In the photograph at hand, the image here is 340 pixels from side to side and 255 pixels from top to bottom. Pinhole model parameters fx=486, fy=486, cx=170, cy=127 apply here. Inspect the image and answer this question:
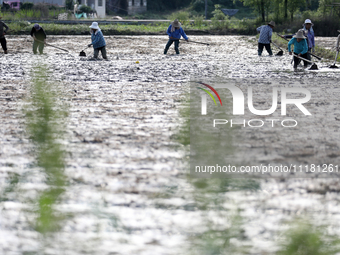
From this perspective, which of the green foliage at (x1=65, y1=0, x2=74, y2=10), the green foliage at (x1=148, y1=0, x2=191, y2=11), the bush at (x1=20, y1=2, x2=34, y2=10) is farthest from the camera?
the green foliage at (x1=148, y1=0, x2=191, y2=11)

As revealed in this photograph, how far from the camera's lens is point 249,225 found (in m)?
2.82

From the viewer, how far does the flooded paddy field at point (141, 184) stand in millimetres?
2395

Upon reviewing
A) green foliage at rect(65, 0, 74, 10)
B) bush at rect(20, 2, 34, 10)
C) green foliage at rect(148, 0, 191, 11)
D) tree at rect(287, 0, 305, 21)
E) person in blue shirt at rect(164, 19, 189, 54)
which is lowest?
person in blue shirt at rect(164, 19, 189, 54)

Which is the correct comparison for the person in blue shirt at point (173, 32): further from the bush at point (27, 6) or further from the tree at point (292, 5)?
the bush at point (27, 6)

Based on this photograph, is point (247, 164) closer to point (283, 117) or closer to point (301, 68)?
point (283, 117)

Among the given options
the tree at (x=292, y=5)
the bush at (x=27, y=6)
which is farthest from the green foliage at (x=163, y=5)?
the tree at (x=292, y=5)

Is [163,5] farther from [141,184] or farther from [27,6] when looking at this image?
[141,184]

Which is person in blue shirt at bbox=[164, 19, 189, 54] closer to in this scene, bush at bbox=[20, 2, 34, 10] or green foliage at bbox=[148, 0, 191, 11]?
bush at bbox=[20, 2, 34, 10]

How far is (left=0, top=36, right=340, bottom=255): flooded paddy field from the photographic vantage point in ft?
7.86

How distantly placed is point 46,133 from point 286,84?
968 cm

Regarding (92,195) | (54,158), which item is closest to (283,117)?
(92,195)

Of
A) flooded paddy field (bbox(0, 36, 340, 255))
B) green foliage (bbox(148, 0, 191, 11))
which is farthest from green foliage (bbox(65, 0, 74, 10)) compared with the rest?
flooded paddy field (bbox(0, 36, 340, 255))

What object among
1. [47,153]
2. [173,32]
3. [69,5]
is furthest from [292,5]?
[47,153]

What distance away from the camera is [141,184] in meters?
3.78
